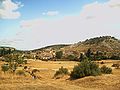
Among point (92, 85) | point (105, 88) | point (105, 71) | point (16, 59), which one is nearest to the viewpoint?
point (105, 88)

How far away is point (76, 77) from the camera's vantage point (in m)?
39.6

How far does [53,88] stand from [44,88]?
0.99 m

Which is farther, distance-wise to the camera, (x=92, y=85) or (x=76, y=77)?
(x=76, y=77)

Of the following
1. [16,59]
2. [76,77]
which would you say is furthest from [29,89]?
[16,59]

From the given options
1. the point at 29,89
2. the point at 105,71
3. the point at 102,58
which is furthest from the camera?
the point at 102,58

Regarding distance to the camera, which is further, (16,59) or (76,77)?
(16,59)

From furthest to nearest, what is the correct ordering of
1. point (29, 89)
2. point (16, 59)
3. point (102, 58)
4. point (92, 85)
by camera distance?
point (102, 58) → point (16, 59) → point (92, 85) → point (29, 89)

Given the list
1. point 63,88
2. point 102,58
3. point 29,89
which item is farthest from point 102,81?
point 102,58

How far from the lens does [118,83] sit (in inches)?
1214

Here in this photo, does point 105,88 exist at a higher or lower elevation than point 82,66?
lower

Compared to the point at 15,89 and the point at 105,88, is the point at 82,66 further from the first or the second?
the point at 15,89

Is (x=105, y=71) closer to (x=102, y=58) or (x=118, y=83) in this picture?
(x=118, y=83)

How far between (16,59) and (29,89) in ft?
198

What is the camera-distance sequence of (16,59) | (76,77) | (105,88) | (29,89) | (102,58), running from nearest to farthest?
1. (29,89)
2. (105,88)
3. (76,77)
4. (16,59)
5. (102,58)
